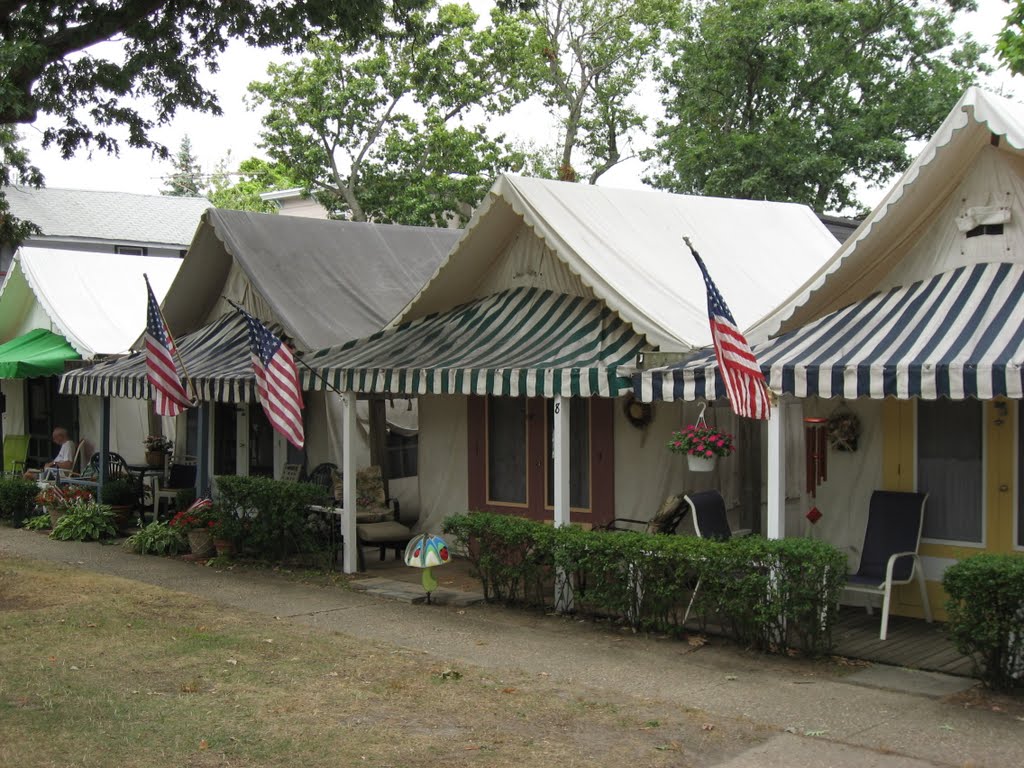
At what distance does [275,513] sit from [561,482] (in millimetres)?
4088

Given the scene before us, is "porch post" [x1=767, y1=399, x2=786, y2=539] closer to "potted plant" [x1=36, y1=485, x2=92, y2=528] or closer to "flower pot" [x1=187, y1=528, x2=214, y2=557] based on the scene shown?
"flower pot" [x1=187, y1=528, x2=214, y2=557]

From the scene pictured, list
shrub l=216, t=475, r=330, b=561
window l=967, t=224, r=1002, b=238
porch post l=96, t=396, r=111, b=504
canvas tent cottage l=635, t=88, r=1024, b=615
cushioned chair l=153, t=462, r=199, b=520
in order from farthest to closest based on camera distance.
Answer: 1. cushioned chair l=153, t=462, r=199, b=520
2. porch post l=96, t=396, r=111, b=504
3. shrub l=216, t=475, r=330, b=561
4. window l=967, t=224, r=1002, b=238
5. canvas tent cottage l=635, t=88, r=1024, b=615

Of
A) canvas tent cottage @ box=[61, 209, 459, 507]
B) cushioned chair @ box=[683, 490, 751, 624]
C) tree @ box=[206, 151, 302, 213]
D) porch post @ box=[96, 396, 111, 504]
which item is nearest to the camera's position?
cushioned chair @ box=[683, 490, 751, 624]

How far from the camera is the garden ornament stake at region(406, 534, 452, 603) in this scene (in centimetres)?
1080

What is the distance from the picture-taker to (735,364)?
331 inches

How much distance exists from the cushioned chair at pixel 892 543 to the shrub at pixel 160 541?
8706mm

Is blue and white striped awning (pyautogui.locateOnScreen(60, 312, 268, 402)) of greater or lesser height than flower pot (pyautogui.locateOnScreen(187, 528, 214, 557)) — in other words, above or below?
above

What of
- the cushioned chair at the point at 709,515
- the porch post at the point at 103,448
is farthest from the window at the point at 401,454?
the cushioned chair at the point at 709,515

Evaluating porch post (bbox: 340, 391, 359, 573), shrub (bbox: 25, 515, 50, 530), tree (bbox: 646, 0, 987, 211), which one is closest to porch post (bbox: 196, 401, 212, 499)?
shrub (bbox: 25, 515, 50, 530)

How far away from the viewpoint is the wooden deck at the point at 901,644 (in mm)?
8391

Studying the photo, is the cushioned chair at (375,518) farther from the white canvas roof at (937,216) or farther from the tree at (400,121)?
the tree at (400,121)

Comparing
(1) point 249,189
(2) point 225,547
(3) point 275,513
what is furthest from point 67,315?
(1) point 249,189

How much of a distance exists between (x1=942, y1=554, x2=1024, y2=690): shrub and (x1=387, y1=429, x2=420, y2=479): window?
31.6 ft

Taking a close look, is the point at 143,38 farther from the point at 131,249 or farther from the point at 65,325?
the point at 131,249
